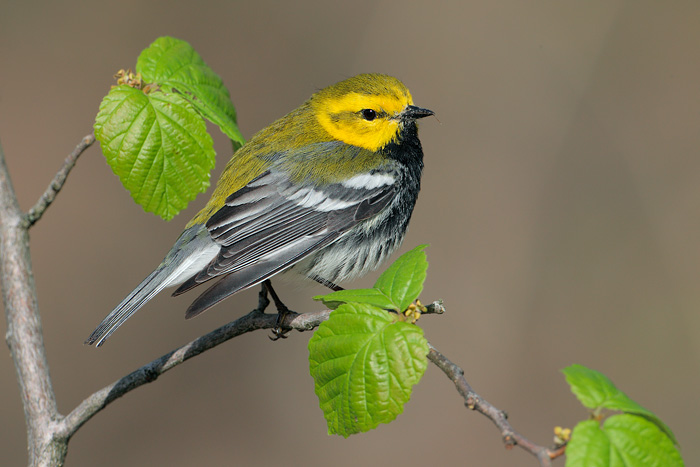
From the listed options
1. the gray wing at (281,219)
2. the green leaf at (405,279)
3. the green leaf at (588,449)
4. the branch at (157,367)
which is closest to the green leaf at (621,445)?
the green leaf at (588,449)

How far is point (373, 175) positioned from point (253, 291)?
2.64 m

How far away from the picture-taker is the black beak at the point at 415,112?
3.94m

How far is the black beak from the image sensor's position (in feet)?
12.9

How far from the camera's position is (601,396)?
172cm

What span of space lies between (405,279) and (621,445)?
29.0 inches

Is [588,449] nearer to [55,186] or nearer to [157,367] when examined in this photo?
[157,367]

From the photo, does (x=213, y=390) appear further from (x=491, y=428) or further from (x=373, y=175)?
(x=373, y=175)

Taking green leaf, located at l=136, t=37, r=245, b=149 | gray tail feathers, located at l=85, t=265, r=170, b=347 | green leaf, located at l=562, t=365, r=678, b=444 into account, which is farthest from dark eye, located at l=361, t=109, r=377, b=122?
green leaf, located at l=562, t=365, r=678, b=444

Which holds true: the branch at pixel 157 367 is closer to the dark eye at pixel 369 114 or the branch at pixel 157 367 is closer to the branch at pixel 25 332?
the branch at pixel 25 332

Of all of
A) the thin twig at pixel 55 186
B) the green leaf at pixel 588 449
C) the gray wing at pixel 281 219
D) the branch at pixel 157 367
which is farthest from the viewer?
the gray wing at pixel 281 219

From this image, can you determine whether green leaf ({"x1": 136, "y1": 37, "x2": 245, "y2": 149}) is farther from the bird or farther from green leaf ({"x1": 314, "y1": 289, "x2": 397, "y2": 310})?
green leaf ({"x1": 314, "y1": 289, "x2": 397, "y2": 310})

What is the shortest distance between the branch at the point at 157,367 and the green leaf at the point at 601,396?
1.00 m

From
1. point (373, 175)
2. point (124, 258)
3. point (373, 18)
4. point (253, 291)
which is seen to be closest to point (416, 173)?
point (373, 175)

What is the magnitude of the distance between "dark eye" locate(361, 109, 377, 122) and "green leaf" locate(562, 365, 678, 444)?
2.44 m
